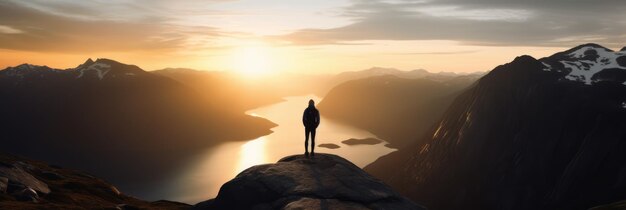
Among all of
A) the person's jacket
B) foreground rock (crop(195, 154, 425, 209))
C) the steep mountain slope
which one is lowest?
the steep mountain slope

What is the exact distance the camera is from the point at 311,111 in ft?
127

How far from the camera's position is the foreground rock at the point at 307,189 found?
100 feet

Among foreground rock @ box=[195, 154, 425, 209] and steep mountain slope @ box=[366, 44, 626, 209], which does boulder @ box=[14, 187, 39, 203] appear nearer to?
foreground rock @ box=[195, 154, 425, 209]

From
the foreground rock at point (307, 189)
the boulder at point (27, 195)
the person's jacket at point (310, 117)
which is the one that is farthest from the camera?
the boulder at point (27, 195)

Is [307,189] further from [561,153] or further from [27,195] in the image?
[561,153]

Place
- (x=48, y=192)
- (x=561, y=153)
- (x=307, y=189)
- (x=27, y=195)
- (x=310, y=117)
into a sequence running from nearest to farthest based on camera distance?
(x=307, y=189)
(x=310, y=117)
(x=27, y=195)
(x=48, y=192)
(x=561, y=153)

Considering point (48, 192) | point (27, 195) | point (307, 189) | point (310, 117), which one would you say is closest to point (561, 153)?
point (310, 117)

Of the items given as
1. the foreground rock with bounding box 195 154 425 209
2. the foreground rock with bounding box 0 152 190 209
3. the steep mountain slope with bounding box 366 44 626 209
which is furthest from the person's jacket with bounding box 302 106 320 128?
the steep mountain slope with bounding box 366 44 626 209

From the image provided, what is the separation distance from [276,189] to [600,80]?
208 meters

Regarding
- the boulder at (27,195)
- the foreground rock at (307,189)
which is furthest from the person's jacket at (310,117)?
the boulder at (27,195)

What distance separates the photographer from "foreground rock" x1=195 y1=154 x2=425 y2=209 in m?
30.6

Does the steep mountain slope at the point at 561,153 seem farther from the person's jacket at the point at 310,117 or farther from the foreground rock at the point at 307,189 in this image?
the person's jacket at the point at 310,117

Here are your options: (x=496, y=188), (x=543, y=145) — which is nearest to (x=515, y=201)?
(x=496, y=188)

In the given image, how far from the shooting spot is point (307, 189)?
31.4m
